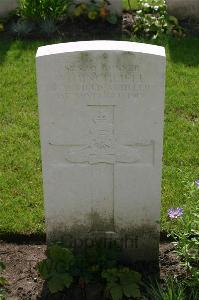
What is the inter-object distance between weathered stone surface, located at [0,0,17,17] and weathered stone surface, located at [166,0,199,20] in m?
2.02

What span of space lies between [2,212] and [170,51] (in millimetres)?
3495

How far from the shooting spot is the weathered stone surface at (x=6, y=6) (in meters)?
8.20

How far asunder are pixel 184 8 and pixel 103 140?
192 inches

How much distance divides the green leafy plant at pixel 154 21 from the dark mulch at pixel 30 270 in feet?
13.1

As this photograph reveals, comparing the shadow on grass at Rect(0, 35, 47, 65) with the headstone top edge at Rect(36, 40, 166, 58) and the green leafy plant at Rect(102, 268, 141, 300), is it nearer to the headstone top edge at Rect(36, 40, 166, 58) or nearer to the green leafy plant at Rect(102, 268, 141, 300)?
the headstone top edge at Rect(36, 40, 166, 58)

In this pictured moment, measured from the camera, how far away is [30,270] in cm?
421

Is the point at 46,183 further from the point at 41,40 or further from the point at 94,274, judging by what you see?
the point at 41,40

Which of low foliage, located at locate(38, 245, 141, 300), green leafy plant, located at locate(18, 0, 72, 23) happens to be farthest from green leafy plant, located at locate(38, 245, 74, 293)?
green leafy plant, located at locate(18, 0, 72, 23)

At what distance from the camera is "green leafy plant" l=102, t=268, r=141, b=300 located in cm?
373

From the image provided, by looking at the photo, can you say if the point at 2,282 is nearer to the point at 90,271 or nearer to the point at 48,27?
the point at 90,271

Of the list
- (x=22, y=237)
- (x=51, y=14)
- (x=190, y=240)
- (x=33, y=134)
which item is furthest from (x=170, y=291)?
(x=51, y=14)

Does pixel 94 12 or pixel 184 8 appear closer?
pixel 94 12

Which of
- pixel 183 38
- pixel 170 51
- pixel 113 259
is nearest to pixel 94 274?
pixel 113 259

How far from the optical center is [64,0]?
7.89m
